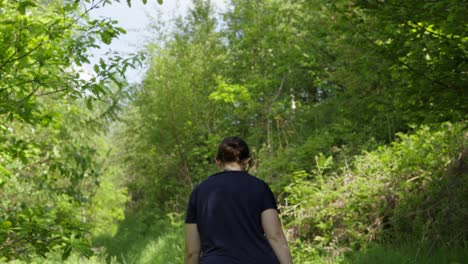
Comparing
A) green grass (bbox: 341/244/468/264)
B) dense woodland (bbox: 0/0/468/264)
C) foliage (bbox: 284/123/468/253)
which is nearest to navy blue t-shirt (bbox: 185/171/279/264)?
dense woodland (bbox: 0/0/468/264)

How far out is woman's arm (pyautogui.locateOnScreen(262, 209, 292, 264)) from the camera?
352 cm

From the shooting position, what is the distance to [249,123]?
21406 mm

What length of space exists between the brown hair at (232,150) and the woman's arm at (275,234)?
410 mm

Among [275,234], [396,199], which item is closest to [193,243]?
[275,234]

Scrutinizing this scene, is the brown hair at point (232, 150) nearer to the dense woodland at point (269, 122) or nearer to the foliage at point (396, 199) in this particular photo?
the dense woodland at point (269, 122)

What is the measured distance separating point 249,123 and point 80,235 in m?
16.6

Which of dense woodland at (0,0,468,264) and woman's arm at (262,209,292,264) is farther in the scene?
dense woodland at (0,0,468,264)

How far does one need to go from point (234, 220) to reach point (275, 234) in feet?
0.99

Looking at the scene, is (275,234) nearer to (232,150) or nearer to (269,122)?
(232,150)

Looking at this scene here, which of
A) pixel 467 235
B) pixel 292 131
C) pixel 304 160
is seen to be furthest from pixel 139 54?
pixel 292 131

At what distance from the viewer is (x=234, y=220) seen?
3.45 metres

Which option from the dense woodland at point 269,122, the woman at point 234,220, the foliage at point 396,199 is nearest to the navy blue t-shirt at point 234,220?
the woman at point 234,220

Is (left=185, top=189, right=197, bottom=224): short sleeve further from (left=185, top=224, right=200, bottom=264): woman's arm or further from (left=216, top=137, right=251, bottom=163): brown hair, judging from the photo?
(left=216, top=137, right=251, bottom=163): brown hair

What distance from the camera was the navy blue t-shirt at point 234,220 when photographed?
340cm
